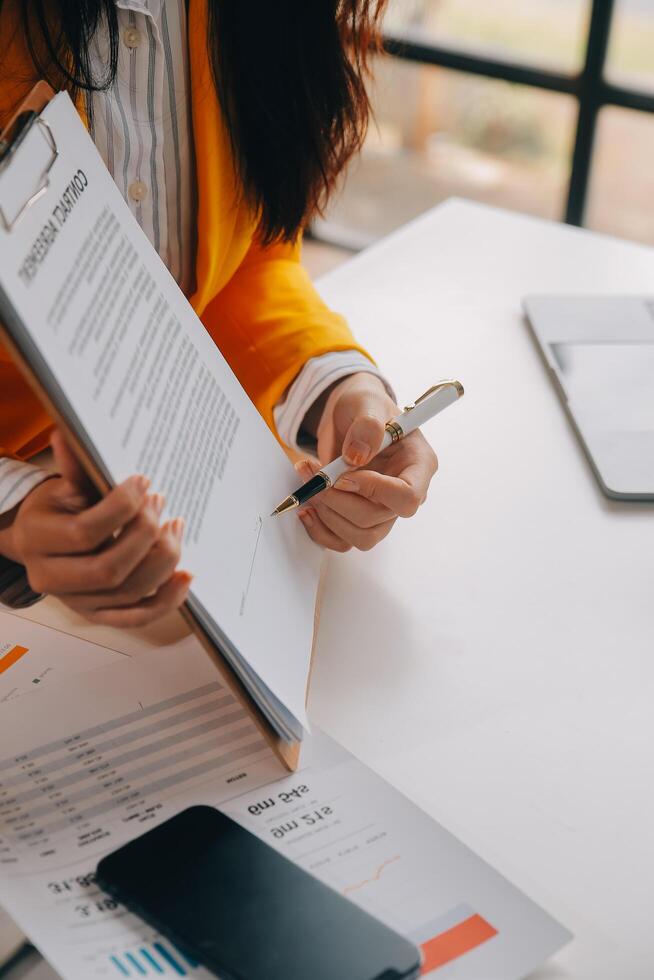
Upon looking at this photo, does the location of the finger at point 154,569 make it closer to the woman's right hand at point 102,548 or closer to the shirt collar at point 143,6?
the woman's right hand at point 102,548

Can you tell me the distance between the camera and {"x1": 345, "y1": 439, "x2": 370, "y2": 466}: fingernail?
Result: 776 millimetres

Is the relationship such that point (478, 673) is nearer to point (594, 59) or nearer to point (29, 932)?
point (29, 932)

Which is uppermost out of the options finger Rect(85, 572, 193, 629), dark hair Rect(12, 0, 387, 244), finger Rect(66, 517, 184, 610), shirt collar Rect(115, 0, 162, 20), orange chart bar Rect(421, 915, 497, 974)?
shirt collar Rect(115, 0, 162, 20)

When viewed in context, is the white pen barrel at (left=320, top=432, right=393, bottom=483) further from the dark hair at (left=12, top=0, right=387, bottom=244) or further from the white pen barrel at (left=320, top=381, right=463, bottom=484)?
the dark hair at (left=12, top=0, right=387, bottom=244)

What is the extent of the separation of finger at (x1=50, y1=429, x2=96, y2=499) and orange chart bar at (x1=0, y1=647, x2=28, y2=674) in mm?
202

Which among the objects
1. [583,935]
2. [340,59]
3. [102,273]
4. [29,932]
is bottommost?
[583,935]

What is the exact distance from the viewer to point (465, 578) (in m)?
0.80

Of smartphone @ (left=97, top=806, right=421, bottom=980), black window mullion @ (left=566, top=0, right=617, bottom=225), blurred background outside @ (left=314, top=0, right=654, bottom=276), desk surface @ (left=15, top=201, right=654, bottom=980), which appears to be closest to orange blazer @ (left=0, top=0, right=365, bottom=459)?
desk surface @ (left=15, top=201, right=654, bottom=980)

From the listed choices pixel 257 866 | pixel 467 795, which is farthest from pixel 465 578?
pixel 257 866

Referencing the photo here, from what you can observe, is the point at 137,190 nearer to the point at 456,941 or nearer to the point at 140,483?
the point at 140,483

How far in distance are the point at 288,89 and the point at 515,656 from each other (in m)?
0.52

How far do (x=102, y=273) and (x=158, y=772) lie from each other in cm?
29
